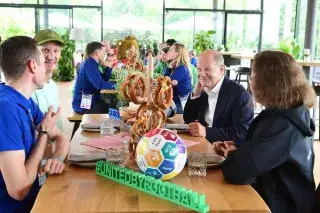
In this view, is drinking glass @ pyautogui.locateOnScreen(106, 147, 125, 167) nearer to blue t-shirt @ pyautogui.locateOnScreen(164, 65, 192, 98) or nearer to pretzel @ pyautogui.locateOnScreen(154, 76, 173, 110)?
pretzel @ pyautogui.locateOnScreen(154, 76, 173, 110)

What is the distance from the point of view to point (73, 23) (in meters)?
12.8

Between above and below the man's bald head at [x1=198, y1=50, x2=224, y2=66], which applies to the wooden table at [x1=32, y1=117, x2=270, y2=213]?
below

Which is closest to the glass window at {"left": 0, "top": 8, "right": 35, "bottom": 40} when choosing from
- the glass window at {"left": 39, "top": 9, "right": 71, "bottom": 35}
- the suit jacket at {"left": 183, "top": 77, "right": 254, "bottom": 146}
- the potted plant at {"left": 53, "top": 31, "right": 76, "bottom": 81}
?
the glass window at {"left": 39, "top": 9, "right": 71, "bottom": 35}

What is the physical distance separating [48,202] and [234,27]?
40.3ft

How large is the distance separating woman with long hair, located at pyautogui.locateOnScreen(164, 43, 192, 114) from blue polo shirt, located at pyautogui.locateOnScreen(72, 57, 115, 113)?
0.75 meters

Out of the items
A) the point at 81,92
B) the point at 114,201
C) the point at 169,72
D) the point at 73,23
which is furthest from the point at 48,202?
the point at 73,23

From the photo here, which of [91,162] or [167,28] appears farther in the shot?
[167,28]

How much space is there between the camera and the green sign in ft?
4.48

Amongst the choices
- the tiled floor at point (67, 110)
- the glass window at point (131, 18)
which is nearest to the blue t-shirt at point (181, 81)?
the tiled floor at point (67, 110)

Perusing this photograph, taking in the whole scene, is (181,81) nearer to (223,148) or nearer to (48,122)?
(223,148)

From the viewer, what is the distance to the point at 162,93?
1.89 m

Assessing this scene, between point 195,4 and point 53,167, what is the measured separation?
12.0 metres

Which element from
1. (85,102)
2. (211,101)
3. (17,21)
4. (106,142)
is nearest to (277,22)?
(17,21)

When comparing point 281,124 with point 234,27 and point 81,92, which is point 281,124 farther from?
point 234,27
